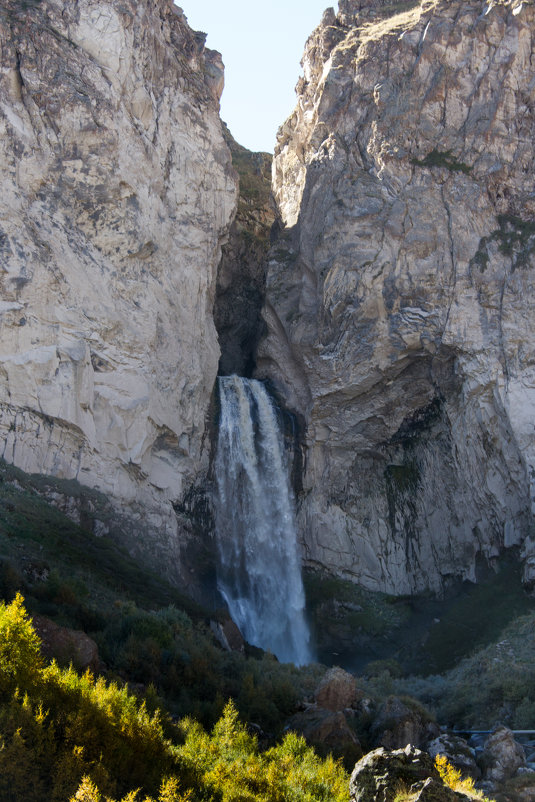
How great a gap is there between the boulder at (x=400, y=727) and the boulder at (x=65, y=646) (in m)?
5.95

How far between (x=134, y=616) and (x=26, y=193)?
18733mm

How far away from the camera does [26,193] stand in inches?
1072

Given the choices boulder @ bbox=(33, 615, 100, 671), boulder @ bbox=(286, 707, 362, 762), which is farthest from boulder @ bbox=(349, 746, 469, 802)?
boulder @ bbox=(33, 615, 100, 671)

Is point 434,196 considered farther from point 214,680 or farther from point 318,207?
point 214,680

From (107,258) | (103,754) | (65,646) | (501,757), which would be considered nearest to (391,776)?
(103,754)

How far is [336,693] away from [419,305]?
72.0 feet

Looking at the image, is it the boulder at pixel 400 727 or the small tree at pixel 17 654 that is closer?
the small tree at pixel 17 654

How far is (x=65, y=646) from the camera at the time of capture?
460 inches

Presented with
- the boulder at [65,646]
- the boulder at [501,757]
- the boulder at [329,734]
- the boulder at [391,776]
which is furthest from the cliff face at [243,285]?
the boulder at [391,776]

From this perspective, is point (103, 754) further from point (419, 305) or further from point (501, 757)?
point (419, 305)

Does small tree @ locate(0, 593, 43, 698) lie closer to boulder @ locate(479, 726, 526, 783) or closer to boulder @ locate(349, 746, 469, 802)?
boulder @ locate(349, 746, 469, 802)

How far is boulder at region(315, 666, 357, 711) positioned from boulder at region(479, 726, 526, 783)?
317 centimetres

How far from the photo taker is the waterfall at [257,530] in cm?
3081

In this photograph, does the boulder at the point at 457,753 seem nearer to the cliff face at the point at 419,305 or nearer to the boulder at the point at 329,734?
the boulder at the point at 329,734
